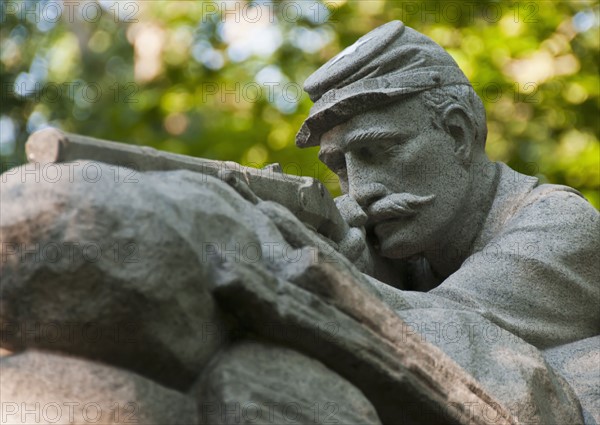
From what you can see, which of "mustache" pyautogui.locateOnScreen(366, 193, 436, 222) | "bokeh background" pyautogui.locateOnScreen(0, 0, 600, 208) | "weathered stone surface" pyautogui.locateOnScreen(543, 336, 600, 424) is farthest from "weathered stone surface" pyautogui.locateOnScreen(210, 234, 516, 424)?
"bokeh background" pyautogui.locateOnScreen(0, 0, 600, 208)

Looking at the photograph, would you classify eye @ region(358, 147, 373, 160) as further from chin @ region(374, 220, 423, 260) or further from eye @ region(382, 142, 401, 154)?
chin @ region(374, 220, 423, 260)

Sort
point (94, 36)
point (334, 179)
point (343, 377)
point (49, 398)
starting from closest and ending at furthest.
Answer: point (49, 398), point (343, 377), point (334, 179), point (94, 36)

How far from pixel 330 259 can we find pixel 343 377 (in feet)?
0.77

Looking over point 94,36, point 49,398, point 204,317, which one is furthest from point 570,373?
point 94,36

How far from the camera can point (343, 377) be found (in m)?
2.73

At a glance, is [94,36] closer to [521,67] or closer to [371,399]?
[521,67]

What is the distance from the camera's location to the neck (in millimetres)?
4207

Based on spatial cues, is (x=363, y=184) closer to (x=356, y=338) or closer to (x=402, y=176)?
(x=402, y=176)

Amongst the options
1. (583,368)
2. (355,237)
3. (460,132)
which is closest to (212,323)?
(355,237)

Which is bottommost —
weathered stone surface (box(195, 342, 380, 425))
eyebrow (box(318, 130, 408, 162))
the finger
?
the finger

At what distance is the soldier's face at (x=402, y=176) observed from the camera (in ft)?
13.6

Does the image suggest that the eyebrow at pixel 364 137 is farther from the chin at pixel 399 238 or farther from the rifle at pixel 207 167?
the rifle at pixel 207 167

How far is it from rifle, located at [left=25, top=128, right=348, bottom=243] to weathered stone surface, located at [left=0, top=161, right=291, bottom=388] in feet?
0.47

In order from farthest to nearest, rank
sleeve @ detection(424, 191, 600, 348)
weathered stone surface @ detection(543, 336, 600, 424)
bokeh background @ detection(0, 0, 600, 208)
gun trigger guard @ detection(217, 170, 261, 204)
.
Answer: bokeh background @ detection(0, 0, 600, 208) < sleeve @ detection(424, 191, 600, 348) < weathered stone surface @ detection(543, 336, 600, 424) < gun trigger guard @ detection(217, 170, 261, 204)
